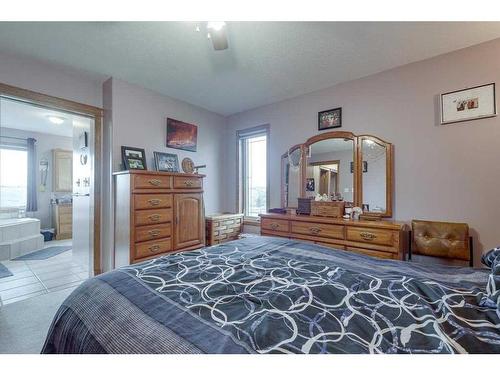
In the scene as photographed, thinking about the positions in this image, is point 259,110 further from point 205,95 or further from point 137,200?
point 137,200

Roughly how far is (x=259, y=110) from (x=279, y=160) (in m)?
0.94

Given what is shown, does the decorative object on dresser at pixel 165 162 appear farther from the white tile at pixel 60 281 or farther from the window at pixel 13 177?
the window at pixel 13 177

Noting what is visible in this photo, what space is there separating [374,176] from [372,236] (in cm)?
82

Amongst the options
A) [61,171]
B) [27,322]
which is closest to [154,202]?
[27,322]

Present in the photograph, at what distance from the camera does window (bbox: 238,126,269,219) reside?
394cm

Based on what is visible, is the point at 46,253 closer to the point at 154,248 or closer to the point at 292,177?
the point at 154,248

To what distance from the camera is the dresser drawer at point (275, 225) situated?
2.96 meters

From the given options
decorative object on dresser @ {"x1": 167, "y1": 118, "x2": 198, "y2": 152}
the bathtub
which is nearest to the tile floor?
the bathtub

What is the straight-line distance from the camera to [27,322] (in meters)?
2.03

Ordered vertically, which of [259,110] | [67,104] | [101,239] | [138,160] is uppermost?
[259,110]

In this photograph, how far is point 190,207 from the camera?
311 centimetres

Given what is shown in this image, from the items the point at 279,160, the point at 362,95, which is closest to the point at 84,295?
the point at 279,160

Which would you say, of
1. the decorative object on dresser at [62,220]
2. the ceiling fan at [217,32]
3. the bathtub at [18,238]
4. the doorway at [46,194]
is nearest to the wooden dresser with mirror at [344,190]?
the ceiling fan at [217,32]

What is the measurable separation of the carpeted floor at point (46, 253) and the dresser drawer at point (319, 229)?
13.9 feet
